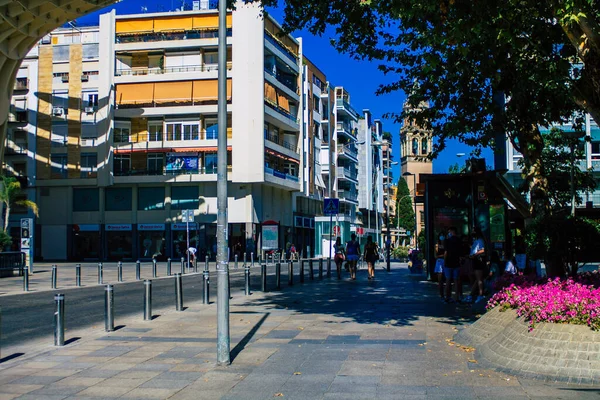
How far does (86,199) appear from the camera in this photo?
2018 inches

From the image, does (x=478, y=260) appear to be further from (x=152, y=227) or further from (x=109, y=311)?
(x=152, y=227)

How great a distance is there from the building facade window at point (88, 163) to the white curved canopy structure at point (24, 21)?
73.9ft

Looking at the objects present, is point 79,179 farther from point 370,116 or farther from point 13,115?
point 370,116

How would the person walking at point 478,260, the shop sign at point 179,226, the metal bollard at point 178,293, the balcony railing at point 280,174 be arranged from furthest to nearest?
the shop sign at point 179,226 < the balcony railing at point 280,174 < the metal bollard at point 178,293 < the person walking at point 478,260

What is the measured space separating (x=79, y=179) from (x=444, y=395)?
48.7 meters

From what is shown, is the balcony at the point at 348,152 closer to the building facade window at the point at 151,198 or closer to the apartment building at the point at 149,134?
the apartment building at the point at 149,134

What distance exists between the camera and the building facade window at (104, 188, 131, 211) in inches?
1994

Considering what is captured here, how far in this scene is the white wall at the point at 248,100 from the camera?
47.8 m

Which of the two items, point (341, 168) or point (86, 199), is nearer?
point (86, 199)

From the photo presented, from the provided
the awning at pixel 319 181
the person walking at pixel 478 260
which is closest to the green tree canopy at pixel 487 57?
the person walking at pixel 478 260

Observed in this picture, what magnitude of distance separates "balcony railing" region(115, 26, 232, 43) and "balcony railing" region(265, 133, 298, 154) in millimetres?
8371

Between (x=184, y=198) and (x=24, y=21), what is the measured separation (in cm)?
2548

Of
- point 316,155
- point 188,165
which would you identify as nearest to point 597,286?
point 188,165

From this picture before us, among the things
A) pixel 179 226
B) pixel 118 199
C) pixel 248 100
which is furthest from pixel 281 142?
pixel 118 199
